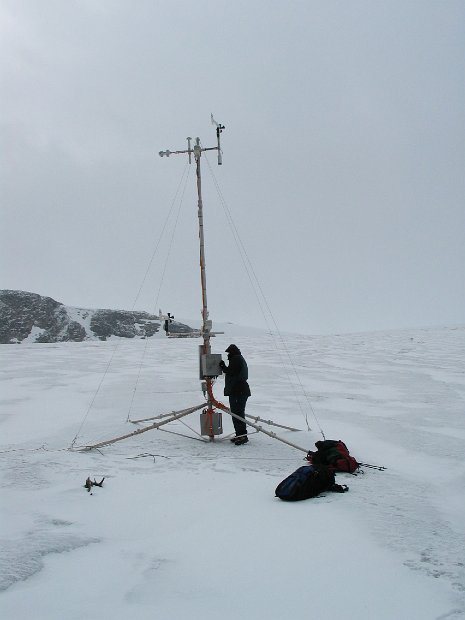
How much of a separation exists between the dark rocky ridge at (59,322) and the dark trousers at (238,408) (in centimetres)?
7448

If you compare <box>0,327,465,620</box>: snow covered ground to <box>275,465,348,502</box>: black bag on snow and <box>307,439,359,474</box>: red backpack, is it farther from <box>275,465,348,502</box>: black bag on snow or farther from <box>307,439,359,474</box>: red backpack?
<box>307,439,359,474</box>: red backpack

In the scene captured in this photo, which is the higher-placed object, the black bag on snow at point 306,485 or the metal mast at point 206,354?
the metal mast at point 206,354

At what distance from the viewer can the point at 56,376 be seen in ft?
54.9

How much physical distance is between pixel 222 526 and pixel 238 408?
402 cm

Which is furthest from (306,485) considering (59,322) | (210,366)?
(59,322)

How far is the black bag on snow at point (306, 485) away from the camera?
5188 mm

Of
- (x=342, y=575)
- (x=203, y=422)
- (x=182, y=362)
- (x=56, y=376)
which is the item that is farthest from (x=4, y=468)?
(x=182, y=362)

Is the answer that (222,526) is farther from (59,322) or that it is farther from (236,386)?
(59,322)

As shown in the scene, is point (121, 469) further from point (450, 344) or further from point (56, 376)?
point (450, 344)

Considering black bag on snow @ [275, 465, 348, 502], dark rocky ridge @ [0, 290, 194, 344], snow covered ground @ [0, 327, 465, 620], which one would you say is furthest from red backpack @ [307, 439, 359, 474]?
dark rocky ridge @ [0, 290, 194, 344]

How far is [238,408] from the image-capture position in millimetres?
8469

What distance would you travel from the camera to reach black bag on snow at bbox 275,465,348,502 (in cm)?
519

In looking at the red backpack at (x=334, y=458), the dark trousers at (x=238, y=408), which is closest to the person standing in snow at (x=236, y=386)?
the dark trousers at (x=238, y=408)

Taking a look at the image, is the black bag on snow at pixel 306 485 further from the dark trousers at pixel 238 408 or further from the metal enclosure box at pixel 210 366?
the metal enclosure box at pixel 210 366
